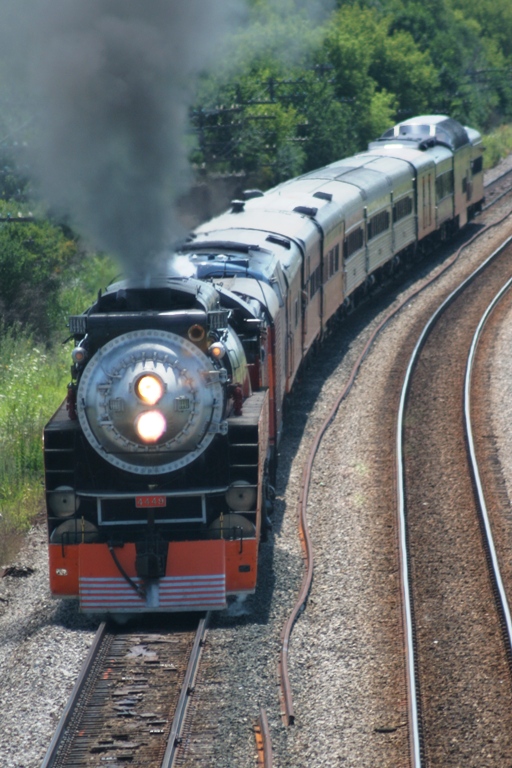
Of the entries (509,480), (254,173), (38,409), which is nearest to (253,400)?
(509,480)

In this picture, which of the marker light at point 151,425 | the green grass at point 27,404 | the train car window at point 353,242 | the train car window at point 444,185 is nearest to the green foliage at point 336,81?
the train car window at point 353,242

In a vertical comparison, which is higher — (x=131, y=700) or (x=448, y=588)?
(x=131, y=700)

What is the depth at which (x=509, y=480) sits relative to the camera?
16.3 meters

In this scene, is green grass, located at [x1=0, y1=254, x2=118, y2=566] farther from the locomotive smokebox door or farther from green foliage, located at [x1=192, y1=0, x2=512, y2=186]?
green foliage, located at [x1=192, y1=0, x2=512, y2=186]

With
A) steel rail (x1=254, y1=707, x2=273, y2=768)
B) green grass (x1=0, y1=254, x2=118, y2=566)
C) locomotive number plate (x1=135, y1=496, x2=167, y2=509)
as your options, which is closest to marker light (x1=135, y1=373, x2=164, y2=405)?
locomotive number plate (x1=135, y1=496, x2=167, y2=509)

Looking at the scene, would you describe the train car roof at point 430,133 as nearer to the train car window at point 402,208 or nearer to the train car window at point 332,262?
the train car window at point 402,208

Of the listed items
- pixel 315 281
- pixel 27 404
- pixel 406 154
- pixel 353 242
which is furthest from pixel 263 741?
pixel 406 154

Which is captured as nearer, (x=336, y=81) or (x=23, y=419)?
(x=23, y=419)

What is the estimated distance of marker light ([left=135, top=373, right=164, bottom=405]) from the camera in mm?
11297

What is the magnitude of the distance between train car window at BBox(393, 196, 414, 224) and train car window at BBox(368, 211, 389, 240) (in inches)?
28.4

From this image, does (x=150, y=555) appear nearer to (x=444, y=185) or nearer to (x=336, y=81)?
(x=444, y=185)

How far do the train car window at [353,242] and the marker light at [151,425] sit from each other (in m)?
12.8

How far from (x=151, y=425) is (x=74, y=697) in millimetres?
2897

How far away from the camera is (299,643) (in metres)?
11.7
